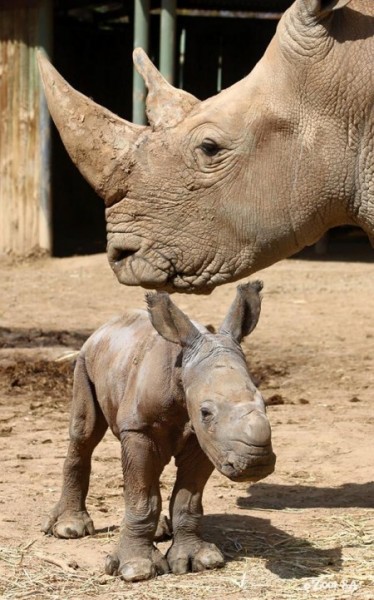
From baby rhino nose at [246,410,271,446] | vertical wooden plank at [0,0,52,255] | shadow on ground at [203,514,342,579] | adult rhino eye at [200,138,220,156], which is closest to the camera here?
baby rhino nose at [246,410,271,446]

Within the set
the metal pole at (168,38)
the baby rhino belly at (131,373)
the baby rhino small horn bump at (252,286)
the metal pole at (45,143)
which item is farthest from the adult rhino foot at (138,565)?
the metal pole at (45,143)

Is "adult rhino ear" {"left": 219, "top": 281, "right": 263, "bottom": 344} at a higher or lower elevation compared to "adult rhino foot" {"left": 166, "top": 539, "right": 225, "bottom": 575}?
higher

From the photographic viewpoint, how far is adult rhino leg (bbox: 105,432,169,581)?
15.7 feet

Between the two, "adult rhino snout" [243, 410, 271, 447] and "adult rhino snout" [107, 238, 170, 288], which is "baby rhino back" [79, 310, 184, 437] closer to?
"adult rhino snout" [107, 238, 170, 288]

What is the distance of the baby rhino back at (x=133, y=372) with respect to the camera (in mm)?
4809

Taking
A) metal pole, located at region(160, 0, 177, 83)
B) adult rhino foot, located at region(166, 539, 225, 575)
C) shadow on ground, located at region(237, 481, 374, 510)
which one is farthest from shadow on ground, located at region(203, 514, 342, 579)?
metal pole, located at region(160, 0, 177, 83)

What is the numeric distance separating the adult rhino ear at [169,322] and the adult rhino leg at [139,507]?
1.24 feet

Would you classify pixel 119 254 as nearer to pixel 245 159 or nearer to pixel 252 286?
pixel 245 159

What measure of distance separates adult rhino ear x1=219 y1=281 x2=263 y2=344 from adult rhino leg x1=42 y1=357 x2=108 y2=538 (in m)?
0.81

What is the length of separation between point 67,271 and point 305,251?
10.6 ft

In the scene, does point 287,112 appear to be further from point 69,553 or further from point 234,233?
point 69,553

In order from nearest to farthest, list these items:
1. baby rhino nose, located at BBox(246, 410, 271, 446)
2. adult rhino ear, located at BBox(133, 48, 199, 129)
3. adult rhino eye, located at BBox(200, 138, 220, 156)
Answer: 1. baby rhino nose, located at BBox(246, 410, 271, 446)
2. adult rhino eye, located at BBox(200, 138, 220, 156)
3. adult rhino ear, located at BBox(133, 48, 199, 129)

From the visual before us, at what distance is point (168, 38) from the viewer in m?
14.6

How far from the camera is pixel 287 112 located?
5539 millimetres
